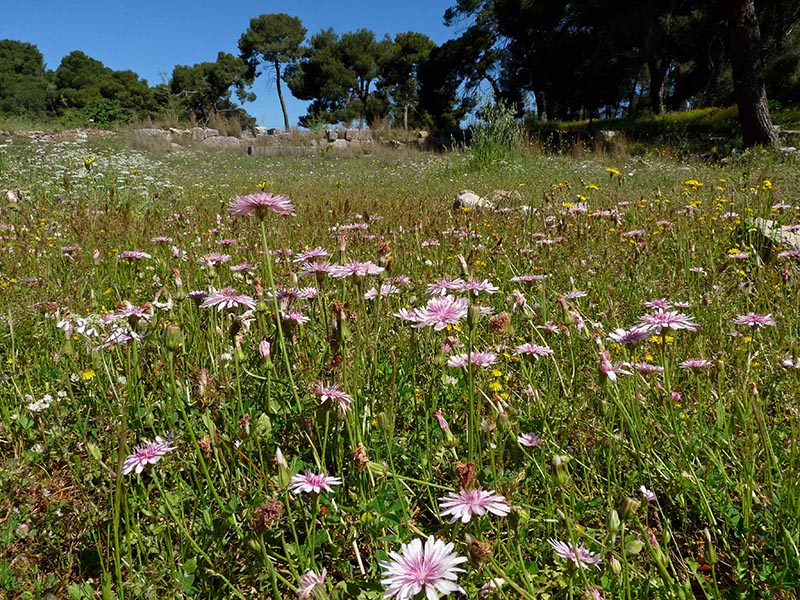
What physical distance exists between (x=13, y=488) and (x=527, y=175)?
7.95 m

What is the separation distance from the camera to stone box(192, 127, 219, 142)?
19.1 metres

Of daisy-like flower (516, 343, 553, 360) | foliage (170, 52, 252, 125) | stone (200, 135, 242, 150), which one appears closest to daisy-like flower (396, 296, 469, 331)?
daisy-like flower (516, 343, 553, 360)

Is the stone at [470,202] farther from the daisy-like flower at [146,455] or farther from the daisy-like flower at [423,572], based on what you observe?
the daisy-like flower at [423,572]

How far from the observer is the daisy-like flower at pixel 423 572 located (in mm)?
689

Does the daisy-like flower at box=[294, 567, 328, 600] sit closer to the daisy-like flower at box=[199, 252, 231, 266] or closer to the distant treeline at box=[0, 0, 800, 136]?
the daisy-like flower at box=[199, 252, 231, 266]

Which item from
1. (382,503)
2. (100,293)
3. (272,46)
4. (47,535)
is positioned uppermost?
(272,46)

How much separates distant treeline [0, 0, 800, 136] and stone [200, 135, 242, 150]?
10.7 ft

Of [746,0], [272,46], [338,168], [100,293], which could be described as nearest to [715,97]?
[746,0]

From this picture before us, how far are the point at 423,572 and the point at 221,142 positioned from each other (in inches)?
803

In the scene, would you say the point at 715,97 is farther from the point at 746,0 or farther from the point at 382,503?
the point at 382,503

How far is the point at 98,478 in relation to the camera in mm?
1430

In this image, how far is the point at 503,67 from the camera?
27719 millimetres

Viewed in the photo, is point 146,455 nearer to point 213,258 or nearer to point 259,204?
point 259,204

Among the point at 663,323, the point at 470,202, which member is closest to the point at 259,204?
the point at 663,323
